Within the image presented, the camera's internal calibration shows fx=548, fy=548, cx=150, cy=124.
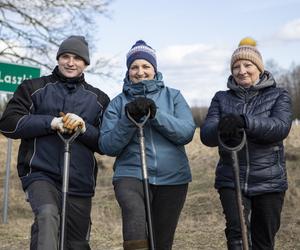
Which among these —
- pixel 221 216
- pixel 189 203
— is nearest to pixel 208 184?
pixel 189 203

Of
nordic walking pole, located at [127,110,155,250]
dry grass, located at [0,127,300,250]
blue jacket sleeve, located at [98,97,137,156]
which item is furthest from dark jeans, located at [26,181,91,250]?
dry grass, located at [0,127,300,250]

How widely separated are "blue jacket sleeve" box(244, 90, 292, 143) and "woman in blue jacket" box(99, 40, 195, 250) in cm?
54

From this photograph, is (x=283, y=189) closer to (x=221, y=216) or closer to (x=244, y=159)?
(x=244, y=159)

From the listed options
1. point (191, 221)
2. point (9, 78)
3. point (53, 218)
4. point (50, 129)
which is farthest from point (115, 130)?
point (9, 78)

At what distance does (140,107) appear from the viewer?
3959 mm

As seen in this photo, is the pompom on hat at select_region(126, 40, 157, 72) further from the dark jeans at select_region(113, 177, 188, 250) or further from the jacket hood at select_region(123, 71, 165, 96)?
the dark jeans at select_region(113, 177, 188, 250)

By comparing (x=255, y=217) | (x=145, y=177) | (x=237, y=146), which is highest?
(x=237, y=146)

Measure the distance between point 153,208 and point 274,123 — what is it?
114 centimetres

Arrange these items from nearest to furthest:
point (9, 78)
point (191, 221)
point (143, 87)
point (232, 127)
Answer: point (232, 127) → point (143, 87) → point (191, 221) → point (9, 78)

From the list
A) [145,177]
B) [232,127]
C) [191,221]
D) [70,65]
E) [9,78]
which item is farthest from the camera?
[9,78]

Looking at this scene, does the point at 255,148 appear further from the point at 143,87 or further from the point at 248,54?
the point at 143,87

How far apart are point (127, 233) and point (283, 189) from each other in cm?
129

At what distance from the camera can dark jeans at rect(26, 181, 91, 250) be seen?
13.1ft

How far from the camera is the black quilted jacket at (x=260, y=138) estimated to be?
417 centimetres
